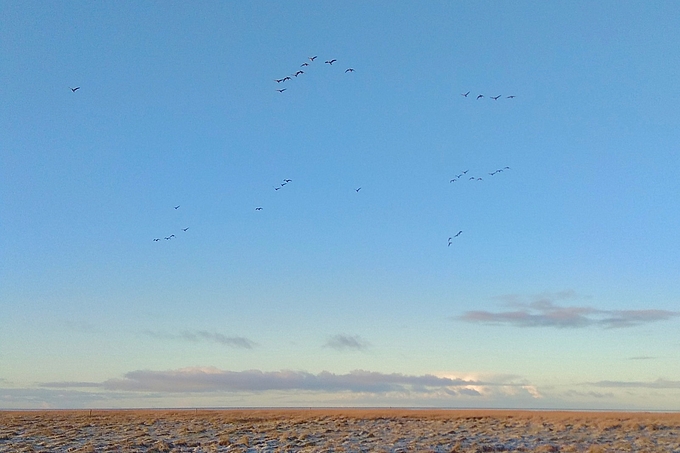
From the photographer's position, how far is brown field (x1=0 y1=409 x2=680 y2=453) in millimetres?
40500

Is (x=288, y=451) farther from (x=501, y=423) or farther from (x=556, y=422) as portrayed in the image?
(x=556, y=422)

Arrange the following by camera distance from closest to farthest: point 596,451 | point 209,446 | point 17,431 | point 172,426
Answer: point 596,451, point 209,446, point 17,431, point 172,426

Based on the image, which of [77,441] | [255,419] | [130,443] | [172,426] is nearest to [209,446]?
[130,443]

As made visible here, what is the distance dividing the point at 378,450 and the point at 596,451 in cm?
1224

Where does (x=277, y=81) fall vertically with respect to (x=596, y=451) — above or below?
above

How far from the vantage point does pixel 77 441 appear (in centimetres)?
4388

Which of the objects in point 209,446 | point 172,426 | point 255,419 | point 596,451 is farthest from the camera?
point 255,419

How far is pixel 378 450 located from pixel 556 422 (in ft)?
73.2

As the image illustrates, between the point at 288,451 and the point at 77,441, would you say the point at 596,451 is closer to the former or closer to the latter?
the point at 288,451

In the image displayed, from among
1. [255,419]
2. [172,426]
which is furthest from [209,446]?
Result: [255,419]

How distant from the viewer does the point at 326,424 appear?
56.2 m

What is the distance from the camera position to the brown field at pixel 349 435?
40.5 meters

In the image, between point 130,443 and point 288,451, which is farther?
point 130,443

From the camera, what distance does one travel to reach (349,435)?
47.2 meters
